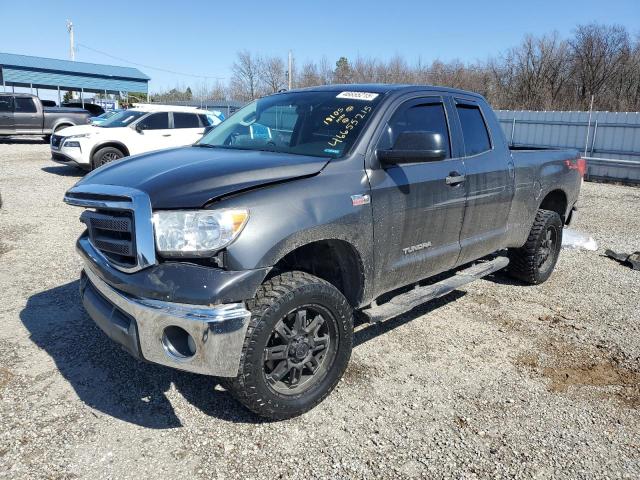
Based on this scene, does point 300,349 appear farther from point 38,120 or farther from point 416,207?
point 38,120

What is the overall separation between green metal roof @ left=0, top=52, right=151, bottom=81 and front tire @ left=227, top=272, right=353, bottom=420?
4404 centimetres

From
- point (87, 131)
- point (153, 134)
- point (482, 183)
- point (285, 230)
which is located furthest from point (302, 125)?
point (87, 131)

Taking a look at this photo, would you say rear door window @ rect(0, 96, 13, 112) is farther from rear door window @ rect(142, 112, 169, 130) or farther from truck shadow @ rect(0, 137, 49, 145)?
rear door window @ rect(142, 112, 169, 130)

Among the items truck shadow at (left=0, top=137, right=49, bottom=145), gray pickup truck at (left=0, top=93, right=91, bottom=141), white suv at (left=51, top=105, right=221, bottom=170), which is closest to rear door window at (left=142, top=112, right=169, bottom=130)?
white suv at (left=51, top=105, right=221, bottom=170)

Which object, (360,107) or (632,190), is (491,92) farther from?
(360,107)

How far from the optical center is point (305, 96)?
4152mm

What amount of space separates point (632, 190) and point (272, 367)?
1471 cm

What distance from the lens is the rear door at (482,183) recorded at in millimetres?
4348

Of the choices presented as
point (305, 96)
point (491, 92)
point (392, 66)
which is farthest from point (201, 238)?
point (392, 66)

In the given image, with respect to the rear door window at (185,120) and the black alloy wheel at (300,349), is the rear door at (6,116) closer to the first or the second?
the rear door window at (185,120)

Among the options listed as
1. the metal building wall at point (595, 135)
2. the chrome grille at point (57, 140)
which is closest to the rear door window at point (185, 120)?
the chrome grille at point (57, 140)

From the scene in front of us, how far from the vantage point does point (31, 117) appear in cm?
1952

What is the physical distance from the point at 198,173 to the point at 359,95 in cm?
150

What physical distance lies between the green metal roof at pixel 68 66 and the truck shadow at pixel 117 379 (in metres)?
42.2
